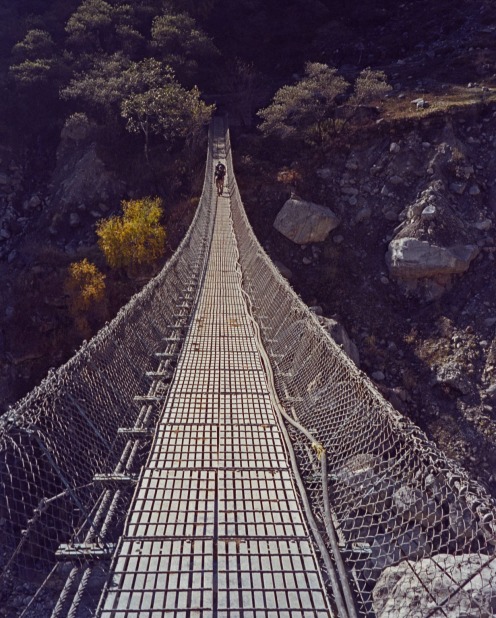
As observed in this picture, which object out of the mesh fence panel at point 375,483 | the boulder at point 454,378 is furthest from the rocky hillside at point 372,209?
the mesh fence panel at point 375,483

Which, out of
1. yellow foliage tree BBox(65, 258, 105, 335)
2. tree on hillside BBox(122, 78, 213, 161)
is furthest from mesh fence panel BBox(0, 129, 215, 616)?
tree on hillside BBox(122, 78, 213, 161)

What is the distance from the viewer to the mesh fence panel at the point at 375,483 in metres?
2.23

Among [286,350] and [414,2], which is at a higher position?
[414,2]

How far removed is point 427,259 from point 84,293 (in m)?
7.67

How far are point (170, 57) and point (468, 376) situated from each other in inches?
558

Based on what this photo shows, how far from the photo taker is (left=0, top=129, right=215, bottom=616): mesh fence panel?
7.70ft

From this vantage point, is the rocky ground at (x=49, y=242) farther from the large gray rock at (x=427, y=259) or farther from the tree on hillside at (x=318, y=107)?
the large gray rock at (x=427, y=259)

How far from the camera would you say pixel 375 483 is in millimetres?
2621

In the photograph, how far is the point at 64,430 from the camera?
284cm

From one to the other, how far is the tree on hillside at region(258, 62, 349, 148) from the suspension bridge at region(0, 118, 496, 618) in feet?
27.0

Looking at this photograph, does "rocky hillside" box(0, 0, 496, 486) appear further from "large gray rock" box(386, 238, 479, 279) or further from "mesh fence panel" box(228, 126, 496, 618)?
"mesh fence panel" box(228, 126, 496, 618)

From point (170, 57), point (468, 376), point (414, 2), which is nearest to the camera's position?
point (468, 376)

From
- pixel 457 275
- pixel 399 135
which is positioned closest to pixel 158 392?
pixel 457 275

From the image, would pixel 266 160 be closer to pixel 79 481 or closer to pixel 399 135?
pixel 399 135
